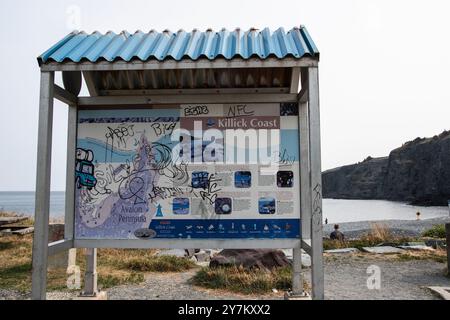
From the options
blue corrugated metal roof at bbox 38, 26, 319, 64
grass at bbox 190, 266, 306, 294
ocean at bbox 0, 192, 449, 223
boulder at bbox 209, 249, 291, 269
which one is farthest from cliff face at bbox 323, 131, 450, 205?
blue corrugated metal roof at bbox 38, 26, 319, 64

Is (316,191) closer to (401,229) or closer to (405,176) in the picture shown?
(401,229)

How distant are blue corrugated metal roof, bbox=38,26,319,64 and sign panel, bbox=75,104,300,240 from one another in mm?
891

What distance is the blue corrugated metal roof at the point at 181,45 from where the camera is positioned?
14.0 ft

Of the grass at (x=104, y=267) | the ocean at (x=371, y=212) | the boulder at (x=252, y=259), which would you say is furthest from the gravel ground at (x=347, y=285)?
the ocean at (x=371, y=212)

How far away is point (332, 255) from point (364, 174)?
425 feet

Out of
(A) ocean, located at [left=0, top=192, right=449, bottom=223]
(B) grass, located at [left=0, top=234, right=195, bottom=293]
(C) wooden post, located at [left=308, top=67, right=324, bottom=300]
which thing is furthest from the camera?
(A) ocean, located at [left=0, top=192, right=449, bottom=223]

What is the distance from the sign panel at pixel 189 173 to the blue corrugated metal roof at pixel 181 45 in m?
0.89

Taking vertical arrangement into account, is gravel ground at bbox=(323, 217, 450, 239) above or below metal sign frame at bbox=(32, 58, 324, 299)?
below

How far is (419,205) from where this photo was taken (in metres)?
82.6

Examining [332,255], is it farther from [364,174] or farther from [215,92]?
[364,174]

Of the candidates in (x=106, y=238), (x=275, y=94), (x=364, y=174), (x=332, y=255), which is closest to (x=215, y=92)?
(x=275, y=94)

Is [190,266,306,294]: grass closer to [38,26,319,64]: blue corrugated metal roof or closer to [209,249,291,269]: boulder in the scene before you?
[209,249,291,269]: boulder

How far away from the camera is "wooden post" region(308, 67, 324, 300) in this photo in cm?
402

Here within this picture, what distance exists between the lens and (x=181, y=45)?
185 inches
